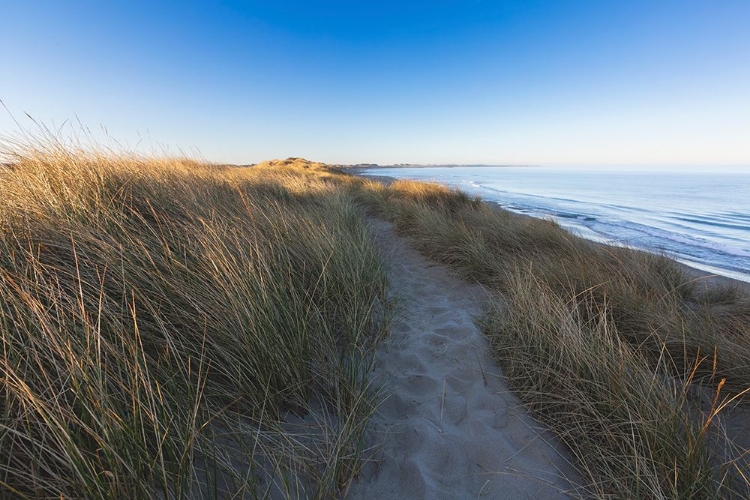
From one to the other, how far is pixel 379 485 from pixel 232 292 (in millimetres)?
1226

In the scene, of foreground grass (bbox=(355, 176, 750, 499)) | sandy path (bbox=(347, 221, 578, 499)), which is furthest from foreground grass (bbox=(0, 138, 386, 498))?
foreground grass (bbox=(355, 176, 750, 499))

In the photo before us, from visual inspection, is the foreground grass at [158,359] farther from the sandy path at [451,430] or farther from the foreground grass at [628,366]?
the foreground grass at [628,366]

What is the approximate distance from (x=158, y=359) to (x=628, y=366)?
96.0 inches

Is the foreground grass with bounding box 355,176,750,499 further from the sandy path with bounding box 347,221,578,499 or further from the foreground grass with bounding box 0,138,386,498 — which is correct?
the foreground grass with bounding box 0,138,386,498

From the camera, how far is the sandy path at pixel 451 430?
51.5 inches

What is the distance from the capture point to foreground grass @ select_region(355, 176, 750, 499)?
120 cm

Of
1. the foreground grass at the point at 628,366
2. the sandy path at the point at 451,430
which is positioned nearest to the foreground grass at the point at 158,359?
the sandy path at the point at 451,430

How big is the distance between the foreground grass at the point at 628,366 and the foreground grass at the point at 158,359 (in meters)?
1.07

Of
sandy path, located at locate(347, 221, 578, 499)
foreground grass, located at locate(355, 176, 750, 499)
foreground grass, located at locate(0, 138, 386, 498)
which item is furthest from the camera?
sandy path, located at locate(347, 221, 578, 499)

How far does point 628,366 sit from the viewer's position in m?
1.65

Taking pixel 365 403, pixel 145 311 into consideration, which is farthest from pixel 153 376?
pixel 365 403

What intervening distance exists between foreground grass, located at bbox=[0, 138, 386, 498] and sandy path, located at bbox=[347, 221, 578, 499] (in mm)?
199

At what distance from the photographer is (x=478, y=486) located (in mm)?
1328

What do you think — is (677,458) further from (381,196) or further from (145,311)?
(381,196)
